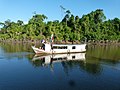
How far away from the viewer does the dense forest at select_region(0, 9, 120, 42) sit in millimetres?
111500

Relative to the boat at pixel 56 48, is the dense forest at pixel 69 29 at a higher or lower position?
higher

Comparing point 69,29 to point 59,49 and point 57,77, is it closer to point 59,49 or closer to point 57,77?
point 59,49

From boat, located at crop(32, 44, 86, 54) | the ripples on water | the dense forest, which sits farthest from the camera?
the dense forest

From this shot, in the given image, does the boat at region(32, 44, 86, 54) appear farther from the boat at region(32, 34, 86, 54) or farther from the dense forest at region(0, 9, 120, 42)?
the dense forest at region(0, 9, 120, 42)

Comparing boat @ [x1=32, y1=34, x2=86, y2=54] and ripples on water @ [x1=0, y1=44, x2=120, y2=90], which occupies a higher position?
boat @ [x1=32, y1=34, x2=86, y2=54]

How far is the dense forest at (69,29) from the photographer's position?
111500 millimetres

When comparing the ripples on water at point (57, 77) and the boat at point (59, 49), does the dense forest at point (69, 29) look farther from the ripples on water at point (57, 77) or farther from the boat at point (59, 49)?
the ripples on water at point (57, 77)

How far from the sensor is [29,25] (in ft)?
384

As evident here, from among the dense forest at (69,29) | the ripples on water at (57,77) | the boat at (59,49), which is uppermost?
the dense forest at (69,29)

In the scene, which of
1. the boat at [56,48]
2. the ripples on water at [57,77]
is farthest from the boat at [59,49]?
the ripples on water at [57,77]

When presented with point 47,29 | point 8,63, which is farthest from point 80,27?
point 8,63

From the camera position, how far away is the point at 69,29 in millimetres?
113438

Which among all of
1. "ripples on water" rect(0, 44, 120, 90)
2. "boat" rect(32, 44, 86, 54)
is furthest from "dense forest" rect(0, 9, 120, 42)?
"ripples on water" rect(0, 44, 120, 90)

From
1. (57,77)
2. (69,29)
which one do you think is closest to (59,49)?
(57,77)
